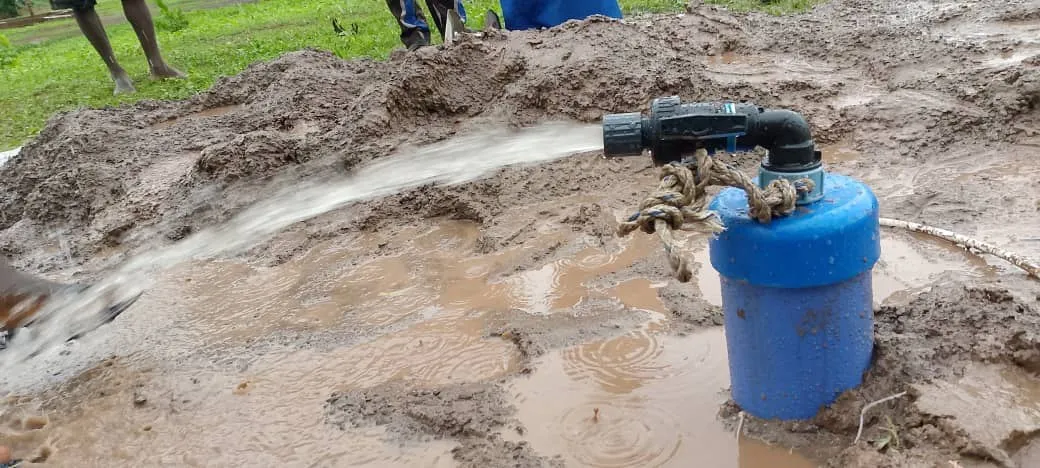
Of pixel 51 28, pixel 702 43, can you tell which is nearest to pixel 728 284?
pixel 702 43

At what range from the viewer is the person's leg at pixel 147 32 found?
736cm

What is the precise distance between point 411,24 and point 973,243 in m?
5.31

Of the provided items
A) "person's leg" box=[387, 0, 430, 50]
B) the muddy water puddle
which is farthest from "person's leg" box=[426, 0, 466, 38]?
the muddy water puddle

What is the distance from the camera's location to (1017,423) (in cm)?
172

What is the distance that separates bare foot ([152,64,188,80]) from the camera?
26.0ft

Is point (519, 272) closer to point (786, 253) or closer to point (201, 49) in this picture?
point (786, 253)

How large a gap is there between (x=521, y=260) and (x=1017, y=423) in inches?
70.7

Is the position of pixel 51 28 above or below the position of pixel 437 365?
above

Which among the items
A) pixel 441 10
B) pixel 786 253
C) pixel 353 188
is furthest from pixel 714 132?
pixel 441 10

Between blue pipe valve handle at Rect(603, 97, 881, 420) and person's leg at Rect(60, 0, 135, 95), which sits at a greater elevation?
person's leg at Rect(60, 0, 135, 95)

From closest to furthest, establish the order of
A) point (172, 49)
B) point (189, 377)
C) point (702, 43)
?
point (189, 377) < point (702, 43) < point (172, 49)

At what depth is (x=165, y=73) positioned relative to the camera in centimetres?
794

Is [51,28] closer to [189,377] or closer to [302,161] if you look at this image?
[302,161]

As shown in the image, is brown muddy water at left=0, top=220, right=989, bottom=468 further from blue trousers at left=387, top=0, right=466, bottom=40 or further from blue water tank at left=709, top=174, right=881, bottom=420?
blue trousers at left=387, top=0, right=466, bottom=40
